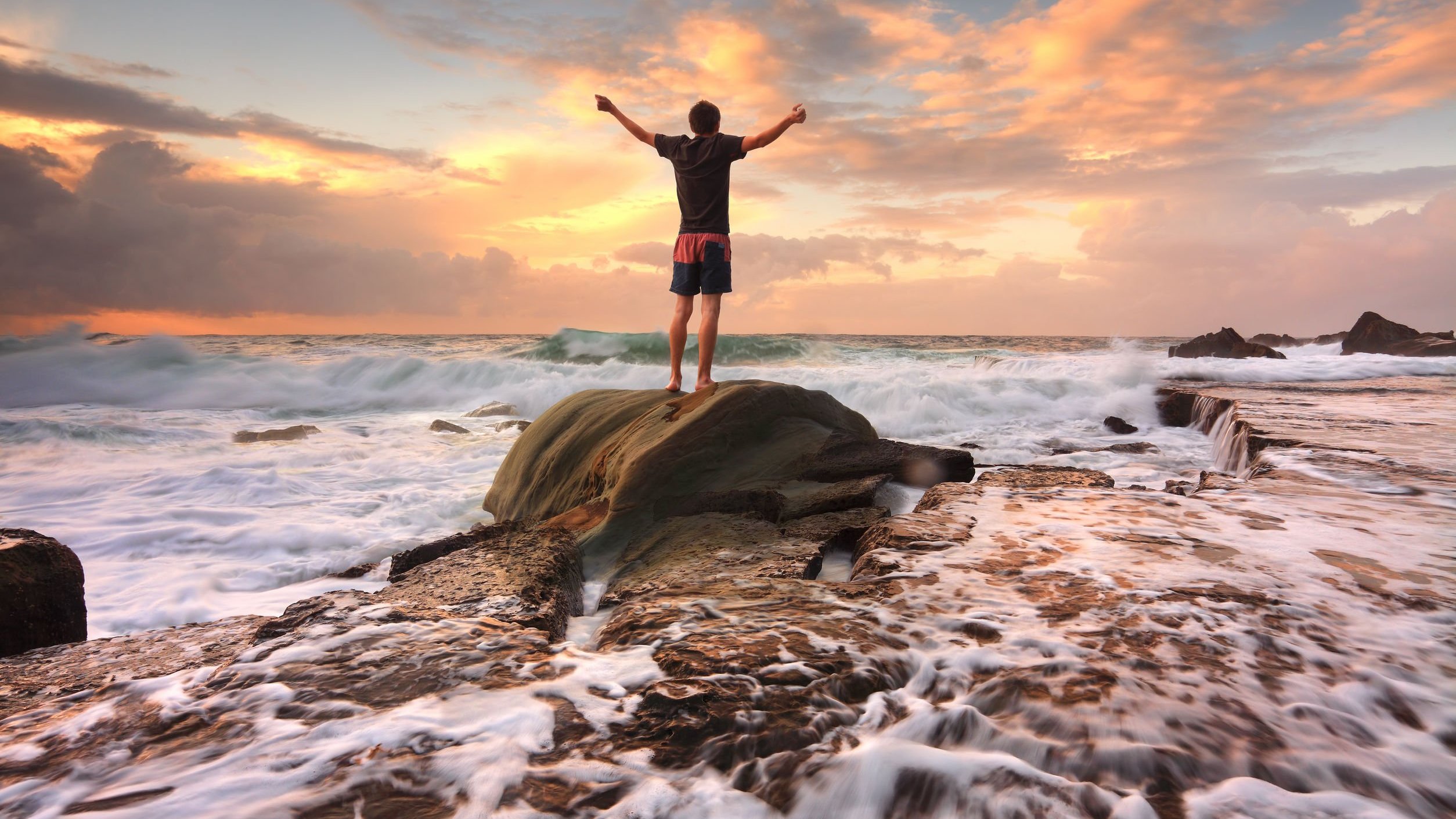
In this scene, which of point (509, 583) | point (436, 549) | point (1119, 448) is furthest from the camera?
point (1119, 448)

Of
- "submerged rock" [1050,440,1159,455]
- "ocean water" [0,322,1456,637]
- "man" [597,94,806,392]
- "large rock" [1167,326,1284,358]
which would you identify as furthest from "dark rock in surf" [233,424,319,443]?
"large rock" [1167,326,1284,358]

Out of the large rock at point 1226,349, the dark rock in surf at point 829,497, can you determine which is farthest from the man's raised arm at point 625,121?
the large rock at point 1226,349

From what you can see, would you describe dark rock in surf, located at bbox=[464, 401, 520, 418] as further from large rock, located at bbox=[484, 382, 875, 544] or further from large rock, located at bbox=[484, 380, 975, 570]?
large rock, located at bbox=[484, 380, 975, 570]

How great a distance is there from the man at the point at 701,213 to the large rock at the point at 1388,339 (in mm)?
25388

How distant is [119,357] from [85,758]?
1993 centimetres

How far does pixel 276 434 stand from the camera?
449 inches

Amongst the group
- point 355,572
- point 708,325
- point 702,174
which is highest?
point 702,174

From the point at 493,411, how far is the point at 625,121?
9.53m

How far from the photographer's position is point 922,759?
1596 millimetres

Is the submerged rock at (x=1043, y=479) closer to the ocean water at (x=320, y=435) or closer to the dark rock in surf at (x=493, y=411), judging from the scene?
the ocean water at (x=320, y=435)

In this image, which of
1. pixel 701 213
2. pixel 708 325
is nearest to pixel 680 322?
pixel 708 325

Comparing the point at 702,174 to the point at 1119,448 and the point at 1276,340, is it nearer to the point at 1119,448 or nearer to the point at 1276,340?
the point at 1119,448

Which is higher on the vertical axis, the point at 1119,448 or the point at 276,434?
the point at 1119,448

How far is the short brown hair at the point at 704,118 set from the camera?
5145 millimetres
